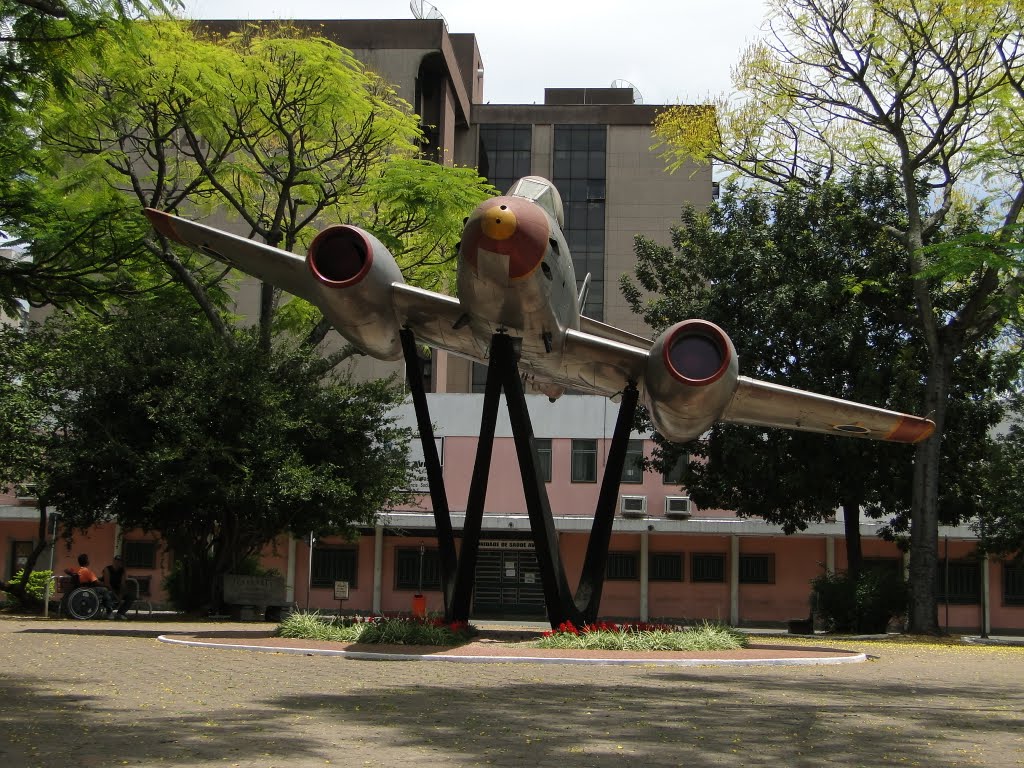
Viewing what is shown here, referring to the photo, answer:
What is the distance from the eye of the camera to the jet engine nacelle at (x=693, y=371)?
15.4m

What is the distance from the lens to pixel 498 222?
14.4 m

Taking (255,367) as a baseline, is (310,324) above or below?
above

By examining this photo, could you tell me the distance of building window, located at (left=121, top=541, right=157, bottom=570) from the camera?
40844 millimetres

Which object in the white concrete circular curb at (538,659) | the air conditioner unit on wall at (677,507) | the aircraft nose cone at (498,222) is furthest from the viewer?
the air conditioner unit on wall at (677,507)

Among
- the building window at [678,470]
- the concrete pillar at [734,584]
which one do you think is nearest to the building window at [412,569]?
the building window at [678,470]

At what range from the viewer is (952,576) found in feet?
125

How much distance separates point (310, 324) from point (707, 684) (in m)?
20.4

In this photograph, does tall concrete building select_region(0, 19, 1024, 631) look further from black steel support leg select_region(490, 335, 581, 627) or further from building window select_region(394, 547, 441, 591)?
black steel support leg select_region(490, 335, 581, 627)

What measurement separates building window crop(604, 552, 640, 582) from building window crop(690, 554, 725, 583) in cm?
196

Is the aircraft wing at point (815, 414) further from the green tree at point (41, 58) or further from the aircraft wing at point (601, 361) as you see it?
the green tree at point (41, 58)

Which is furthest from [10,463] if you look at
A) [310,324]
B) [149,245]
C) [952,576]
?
[952,576]

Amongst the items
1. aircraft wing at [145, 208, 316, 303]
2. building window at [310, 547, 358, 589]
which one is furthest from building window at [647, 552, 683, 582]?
aircraft wing at [145, 208, 316, 303]

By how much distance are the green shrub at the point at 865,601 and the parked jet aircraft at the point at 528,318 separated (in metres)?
10.2

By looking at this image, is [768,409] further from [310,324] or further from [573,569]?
[573,569]
